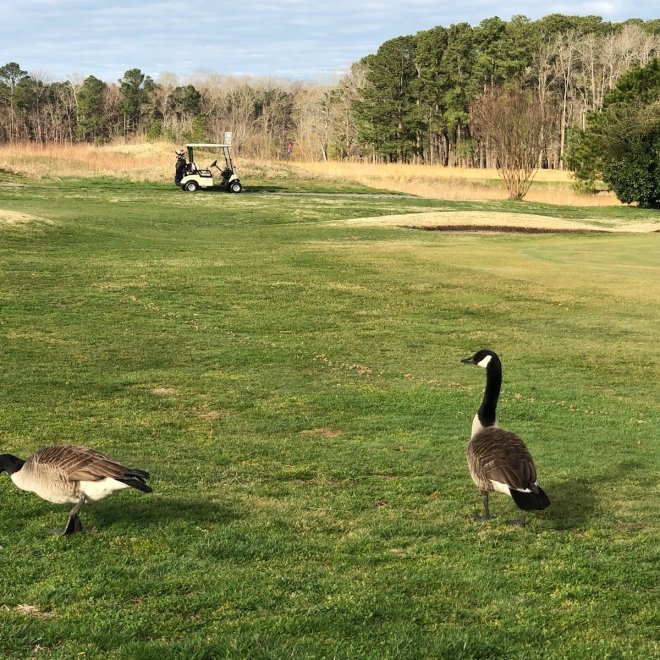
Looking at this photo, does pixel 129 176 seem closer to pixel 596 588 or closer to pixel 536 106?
pixel 536 106

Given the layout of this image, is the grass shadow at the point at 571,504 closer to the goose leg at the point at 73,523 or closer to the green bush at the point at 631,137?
the goose leg at the point at 73,523

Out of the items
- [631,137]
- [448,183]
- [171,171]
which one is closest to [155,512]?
[631,137]

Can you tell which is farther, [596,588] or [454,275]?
[454,275]

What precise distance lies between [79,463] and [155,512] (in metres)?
1.32

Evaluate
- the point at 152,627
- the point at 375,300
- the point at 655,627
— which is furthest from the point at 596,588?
the point at 375,300

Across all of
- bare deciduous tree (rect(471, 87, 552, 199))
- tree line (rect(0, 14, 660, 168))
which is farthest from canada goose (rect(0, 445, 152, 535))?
tree line (rect(0, 14, 660, 168))

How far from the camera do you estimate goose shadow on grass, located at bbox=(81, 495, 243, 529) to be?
23.3ft

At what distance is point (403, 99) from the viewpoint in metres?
109

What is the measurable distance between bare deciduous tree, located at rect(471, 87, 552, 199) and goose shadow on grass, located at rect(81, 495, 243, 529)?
181 feet

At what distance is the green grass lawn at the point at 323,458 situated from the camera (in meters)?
5.41

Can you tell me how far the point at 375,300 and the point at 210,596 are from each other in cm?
1525

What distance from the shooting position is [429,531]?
7180 mm

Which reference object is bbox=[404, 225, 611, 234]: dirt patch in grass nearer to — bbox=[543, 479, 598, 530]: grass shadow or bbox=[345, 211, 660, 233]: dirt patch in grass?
bbox=[345, 211, 660, 233]: dirt patch in grass

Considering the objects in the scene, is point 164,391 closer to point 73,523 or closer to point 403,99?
point 73,523
